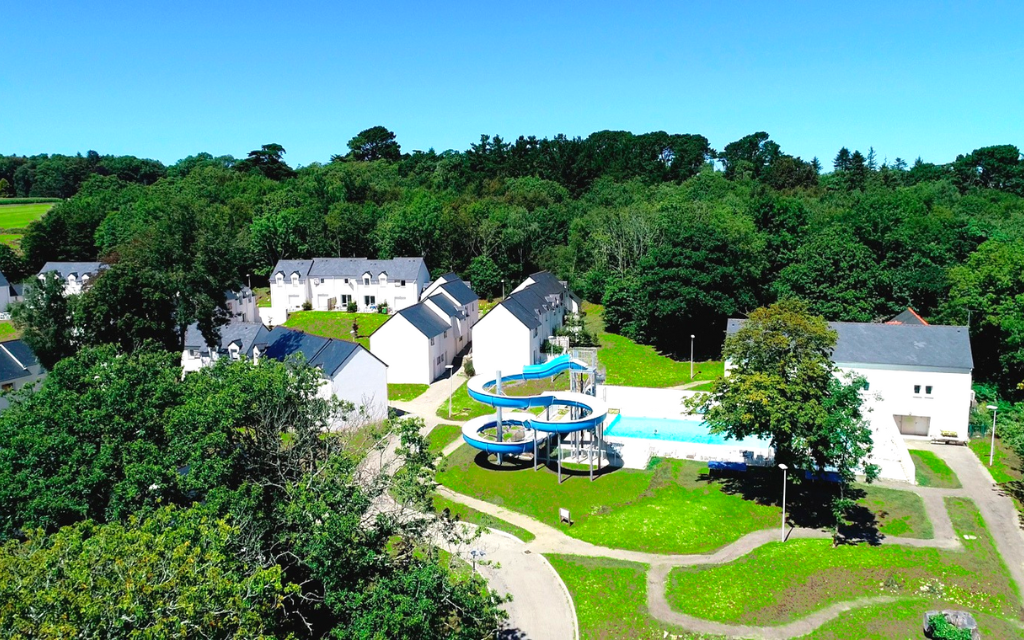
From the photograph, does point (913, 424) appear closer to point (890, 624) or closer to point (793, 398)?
point (793, 398)

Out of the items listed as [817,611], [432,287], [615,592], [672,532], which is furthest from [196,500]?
[432,287]

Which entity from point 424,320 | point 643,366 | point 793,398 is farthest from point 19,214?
point 793,398

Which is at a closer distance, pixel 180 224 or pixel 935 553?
pixel 935 553

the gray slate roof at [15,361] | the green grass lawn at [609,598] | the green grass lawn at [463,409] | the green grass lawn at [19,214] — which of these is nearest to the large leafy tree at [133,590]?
the green grass lawn at [609,598]

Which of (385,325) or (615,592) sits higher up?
(385,325)

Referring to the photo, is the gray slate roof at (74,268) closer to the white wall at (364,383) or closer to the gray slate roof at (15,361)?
the gray slate roof at (15,361)

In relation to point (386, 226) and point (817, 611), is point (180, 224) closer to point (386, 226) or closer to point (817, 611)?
point (386, 226)
